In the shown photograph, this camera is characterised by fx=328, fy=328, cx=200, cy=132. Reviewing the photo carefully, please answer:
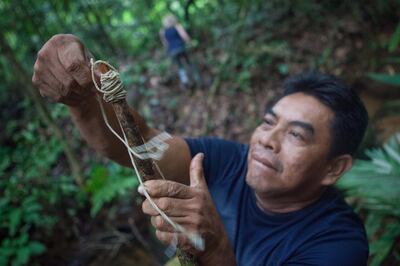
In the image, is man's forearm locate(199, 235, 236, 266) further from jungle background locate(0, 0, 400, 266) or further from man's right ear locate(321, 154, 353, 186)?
jungle background locate(0, 0, 400, 266)

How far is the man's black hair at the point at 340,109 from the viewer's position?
5.72 feet

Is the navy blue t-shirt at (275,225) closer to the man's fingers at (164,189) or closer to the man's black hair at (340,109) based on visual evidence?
the man's black hair at (340,109)

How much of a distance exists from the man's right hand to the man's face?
924mm

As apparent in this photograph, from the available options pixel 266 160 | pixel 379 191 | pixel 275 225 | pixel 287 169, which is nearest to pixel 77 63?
pixel 266 160

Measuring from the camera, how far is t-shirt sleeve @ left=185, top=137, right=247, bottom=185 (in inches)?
76.1

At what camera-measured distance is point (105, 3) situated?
661 cm

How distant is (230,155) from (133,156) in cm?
109

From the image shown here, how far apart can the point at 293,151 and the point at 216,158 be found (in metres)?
0.47

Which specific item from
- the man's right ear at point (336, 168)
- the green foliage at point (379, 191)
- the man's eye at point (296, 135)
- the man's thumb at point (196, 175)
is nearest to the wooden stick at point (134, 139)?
the man's thumb at point (196, 175)

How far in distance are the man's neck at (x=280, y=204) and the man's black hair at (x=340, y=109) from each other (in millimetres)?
308

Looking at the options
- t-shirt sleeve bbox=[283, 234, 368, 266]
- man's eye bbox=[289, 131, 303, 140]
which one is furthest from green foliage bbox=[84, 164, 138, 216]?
t-shirt sleeve bbox=[283, 234, 368, 266]

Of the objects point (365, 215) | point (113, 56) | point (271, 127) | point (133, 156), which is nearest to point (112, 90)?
point (133, 156)

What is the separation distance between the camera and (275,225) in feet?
5.59

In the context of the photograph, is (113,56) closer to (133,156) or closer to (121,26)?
(121,26)
